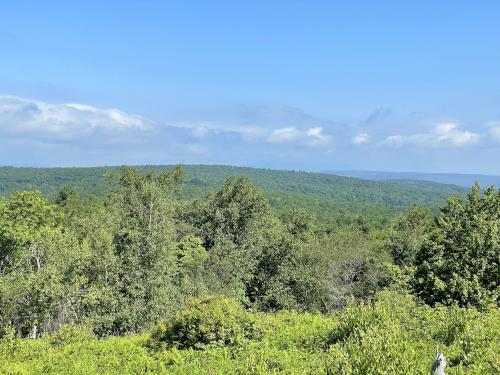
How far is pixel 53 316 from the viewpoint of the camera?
98.9 feet

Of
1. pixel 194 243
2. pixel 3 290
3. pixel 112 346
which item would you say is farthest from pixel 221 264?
pixel 112 346

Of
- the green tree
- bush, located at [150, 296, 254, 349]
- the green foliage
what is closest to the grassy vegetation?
bush, located at [150, 296, 254, 349]

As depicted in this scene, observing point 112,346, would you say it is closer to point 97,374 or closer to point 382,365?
point 97,374

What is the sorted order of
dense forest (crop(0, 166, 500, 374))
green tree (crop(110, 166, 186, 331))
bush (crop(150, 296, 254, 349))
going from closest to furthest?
dense forest (crop(0, 166, 500, 374))
bush (crop(150, 296, 254, 349))
green tree (crop(110, 166, 186, 331))

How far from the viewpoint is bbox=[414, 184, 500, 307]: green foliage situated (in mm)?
21953

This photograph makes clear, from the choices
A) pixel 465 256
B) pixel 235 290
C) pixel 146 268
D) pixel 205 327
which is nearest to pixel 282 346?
pixel 205 327

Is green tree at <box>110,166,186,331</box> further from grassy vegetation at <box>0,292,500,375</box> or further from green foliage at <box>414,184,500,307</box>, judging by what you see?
green foliage at <box>414,184,500,307</box>

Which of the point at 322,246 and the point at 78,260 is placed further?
the point at 322,246

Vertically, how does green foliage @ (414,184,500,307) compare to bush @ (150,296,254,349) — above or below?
above

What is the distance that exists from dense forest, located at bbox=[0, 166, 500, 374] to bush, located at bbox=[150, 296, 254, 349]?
0.06 metres

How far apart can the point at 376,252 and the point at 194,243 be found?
18691 millimetres

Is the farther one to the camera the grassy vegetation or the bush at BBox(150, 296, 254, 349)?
the bush at BBox(150, 296, 254, 349)

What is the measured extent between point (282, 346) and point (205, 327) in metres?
3.04

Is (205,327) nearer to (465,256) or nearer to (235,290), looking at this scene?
(465,256)
